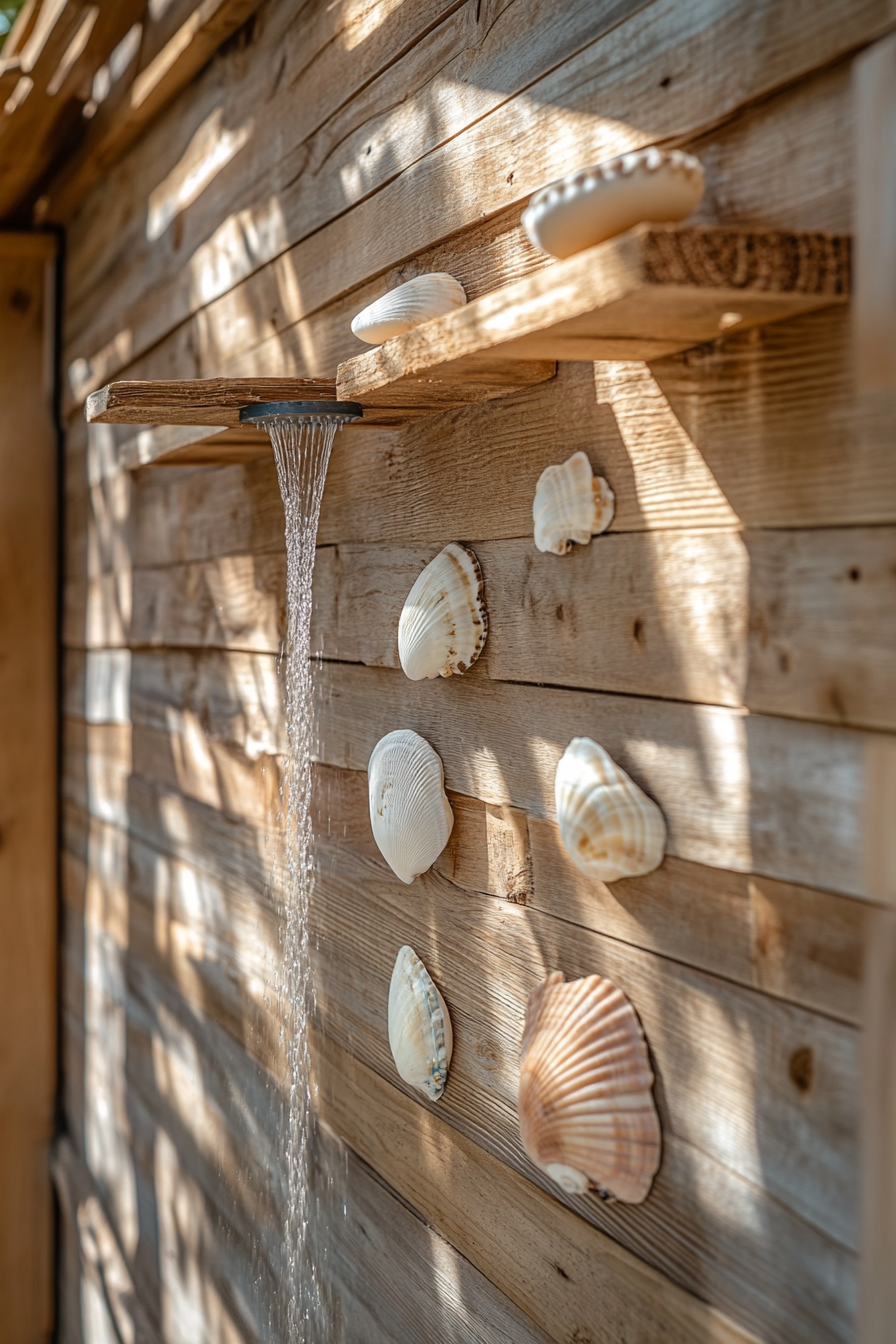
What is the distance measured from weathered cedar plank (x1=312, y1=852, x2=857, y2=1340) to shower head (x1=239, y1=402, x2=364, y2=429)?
0.50 meters

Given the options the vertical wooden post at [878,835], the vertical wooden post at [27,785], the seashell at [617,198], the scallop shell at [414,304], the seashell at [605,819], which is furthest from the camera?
the vertical wooden post at [27,785]

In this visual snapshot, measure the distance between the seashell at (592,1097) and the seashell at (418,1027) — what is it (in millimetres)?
205

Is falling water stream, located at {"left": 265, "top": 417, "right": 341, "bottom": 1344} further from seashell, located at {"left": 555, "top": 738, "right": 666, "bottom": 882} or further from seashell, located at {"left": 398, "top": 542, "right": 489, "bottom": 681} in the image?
seashell, located at {"left": 555, "top": 738, "right": 666, "bottom": 882}

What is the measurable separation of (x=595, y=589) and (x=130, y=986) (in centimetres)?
170

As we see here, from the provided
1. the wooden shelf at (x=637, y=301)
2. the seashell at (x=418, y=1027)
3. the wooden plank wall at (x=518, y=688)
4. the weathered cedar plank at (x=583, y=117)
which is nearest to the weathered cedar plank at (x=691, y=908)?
the wooden plank wall at (x=518, y=688)

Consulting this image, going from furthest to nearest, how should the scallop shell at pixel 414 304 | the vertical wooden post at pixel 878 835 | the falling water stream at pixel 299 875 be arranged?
the falling water stream at pixel 299 875
the scallop shell at pixel 414 304
the vertical wooden post at pixel 878 835

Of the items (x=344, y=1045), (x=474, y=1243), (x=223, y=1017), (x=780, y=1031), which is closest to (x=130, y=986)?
(x=223, y=1017)

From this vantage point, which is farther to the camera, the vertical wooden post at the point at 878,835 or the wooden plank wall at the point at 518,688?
the wooden plank wall at the point at 518,688

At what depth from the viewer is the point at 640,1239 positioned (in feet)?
2.96

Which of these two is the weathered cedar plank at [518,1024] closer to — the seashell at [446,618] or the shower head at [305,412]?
the seashell at [446,618]

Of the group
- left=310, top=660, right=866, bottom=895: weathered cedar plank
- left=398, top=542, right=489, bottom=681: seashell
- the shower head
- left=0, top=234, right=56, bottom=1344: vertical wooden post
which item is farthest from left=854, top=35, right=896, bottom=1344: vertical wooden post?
left=0, top=234, right=56, bottom=1344: vertical wooden post

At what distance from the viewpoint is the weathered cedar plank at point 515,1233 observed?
0.90m

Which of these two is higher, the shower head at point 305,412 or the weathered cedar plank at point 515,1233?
the shower head at point 305,412

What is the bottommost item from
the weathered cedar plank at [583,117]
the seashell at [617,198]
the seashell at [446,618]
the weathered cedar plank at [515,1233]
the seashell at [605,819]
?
the weathered cedar plank at [515,1233]
